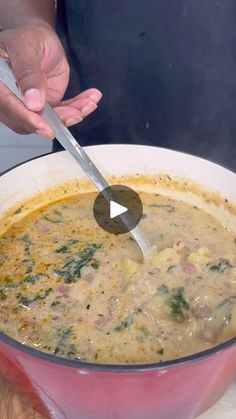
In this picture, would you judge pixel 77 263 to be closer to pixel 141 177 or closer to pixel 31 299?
pixel 31 299

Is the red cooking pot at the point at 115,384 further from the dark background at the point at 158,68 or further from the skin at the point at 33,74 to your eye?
the dark background at the point at 158,68

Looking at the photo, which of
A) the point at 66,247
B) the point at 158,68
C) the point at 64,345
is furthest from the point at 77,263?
the point at 158,68

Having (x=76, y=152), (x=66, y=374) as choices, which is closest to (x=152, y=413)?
(x=66, y=374)

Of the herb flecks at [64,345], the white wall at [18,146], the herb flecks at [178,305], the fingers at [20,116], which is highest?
the fingers at [20,116]

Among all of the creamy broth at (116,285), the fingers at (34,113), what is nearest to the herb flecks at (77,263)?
the creamy broth at (116,285)

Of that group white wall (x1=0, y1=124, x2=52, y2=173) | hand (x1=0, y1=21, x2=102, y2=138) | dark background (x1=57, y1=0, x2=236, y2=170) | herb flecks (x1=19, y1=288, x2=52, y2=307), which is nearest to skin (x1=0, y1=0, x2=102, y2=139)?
hand (x1=0, y1=21, x2=102, y2=138)

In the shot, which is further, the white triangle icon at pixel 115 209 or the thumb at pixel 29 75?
the white triangle icon at pixel 115 209

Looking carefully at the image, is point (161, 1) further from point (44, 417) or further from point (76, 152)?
point (44, 417)
